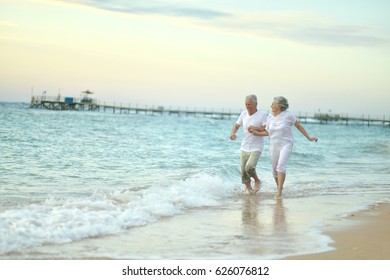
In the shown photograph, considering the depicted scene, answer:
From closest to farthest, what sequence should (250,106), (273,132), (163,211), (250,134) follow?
(163,211) → (273,132) → (250,106) → (250,134)

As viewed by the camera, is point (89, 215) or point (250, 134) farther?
point (250, 134)

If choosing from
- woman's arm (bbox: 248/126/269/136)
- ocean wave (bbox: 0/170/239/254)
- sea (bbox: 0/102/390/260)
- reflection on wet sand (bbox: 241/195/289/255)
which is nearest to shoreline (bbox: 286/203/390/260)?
sea (bbox: 0/102/390/260)

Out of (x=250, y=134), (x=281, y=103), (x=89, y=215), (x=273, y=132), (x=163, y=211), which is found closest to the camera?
(x=89, y=215)

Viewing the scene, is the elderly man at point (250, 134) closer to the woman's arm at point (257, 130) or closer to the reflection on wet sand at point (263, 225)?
the woman's arm at point (257, 130)

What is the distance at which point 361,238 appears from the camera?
19.9 ft

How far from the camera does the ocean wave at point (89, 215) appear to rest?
19.0 feet

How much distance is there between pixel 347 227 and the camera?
22.1 feet

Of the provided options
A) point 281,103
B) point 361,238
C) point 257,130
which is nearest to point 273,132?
point 257,130

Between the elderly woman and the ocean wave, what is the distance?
117 centimetres

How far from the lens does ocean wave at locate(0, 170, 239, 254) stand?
579cm

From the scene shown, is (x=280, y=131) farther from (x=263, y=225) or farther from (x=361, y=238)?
(x=361, y=238)

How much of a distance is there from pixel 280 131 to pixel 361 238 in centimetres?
297

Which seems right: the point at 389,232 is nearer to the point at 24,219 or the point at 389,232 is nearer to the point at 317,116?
the point at 24,219

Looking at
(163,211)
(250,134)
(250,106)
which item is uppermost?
(250,106)
